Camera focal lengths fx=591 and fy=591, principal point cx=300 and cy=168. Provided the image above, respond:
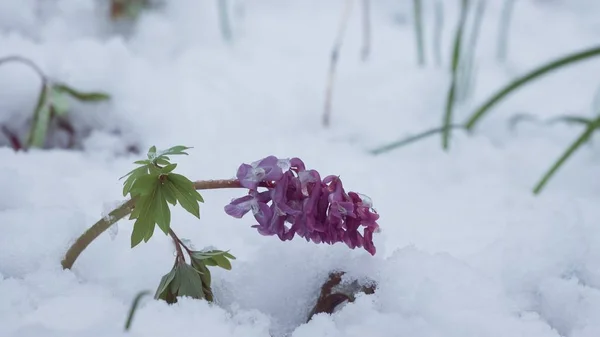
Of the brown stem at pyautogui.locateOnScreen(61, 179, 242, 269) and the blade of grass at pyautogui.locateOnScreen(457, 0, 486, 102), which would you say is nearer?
the brown stem at pyautogui.locateOnScreen(61, 179, 242, 269)

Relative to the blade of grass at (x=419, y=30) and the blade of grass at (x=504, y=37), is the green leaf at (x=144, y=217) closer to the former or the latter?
the blade of grass at (x=419, y=30)

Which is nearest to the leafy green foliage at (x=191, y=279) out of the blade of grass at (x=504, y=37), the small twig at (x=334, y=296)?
the small twig at (x=334, y=296)

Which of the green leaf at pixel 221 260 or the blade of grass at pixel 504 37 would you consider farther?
the blade of grass at pixel 504 37

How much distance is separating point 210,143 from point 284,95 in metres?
0.30

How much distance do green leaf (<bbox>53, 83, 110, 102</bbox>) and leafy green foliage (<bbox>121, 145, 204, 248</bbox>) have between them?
0.59 metres

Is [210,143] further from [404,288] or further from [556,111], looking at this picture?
[556,111]

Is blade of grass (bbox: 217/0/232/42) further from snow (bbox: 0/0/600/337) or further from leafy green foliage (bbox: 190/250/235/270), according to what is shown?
leafy green foliage (bbox: 190/250/235/270)

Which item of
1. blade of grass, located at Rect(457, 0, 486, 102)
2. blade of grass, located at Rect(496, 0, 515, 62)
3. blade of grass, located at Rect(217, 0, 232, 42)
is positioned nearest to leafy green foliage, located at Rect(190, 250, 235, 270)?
blade of grass, located at Rect(457, 0, 486, 102)

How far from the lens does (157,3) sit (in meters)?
1.61

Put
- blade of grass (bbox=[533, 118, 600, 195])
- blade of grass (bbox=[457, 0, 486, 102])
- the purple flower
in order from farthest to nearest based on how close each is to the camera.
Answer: blade of grass (bbox=[457, 0, 486, 102])
blade of grass (bbox=[533, 118, 600, 195])
the purple flower

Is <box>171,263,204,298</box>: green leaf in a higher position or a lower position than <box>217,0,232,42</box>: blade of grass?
higher

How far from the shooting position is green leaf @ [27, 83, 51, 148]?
100 cm

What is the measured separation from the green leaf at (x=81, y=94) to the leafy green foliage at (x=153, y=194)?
593 millimetres

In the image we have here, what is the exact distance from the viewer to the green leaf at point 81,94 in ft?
3.51
